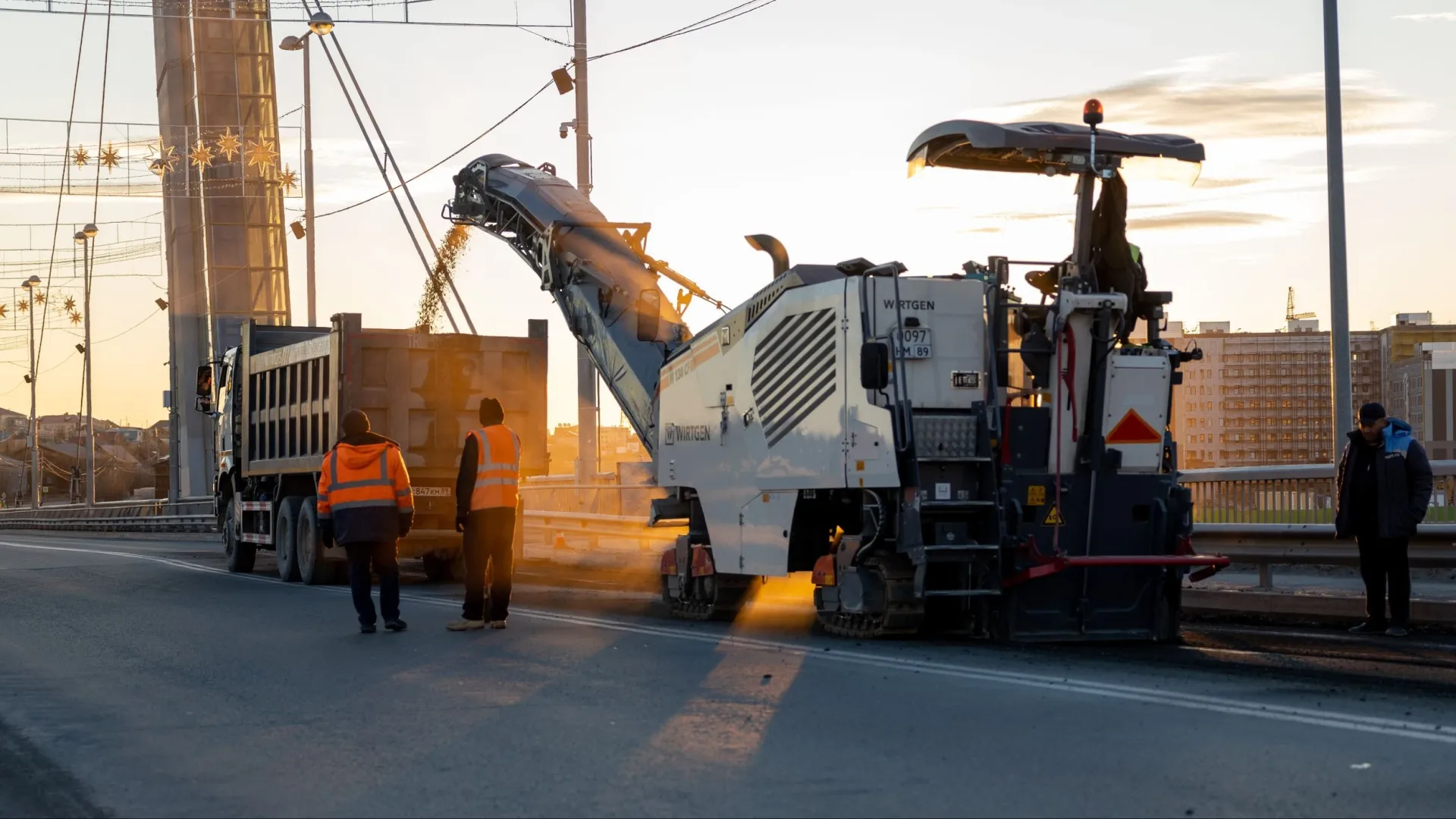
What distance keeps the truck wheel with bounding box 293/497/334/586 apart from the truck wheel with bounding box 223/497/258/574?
2.88m

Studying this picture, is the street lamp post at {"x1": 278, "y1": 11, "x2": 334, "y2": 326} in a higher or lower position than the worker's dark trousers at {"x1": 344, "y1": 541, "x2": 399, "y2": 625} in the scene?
higher

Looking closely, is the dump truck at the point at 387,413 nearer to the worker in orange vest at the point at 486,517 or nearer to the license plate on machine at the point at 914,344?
the worker in orange vest at the point at 486,517

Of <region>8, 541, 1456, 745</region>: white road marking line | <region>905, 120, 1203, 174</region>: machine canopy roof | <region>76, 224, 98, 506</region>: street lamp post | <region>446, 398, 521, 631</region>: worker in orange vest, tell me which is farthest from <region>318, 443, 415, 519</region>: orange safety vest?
<region>76, 224, 98, 506</region>: street lamp post

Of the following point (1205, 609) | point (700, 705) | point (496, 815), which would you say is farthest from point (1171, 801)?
point (1205, 609)

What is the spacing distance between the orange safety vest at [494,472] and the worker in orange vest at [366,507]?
0.57 m

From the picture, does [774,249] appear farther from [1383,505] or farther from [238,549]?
[238,549]

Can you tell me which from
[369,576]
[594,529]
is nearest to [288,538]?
[594,529]

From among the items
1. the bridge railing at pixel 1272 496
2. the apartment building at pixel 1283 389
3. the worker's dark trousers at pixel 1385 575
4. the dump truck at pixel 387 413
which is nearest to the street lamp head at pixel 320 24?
the dump truck at pixel 387 413

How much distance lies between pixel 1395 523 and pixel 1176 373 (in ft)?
6.31

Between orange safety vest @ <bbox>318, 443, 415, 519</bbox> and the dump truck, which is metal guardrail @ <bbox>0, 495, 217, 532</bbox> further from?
orange safety vest @ <bbox>318, 443, 415, 519</bbox>

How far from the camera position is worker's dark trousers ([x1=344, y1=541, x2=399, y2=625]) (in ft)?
43.0

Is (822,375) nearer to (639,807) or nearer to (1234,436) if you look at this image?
(639,807)

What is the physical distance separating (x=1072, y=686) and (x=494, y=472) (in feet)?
18.2

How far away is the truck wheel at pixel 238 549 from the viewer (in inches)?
932
